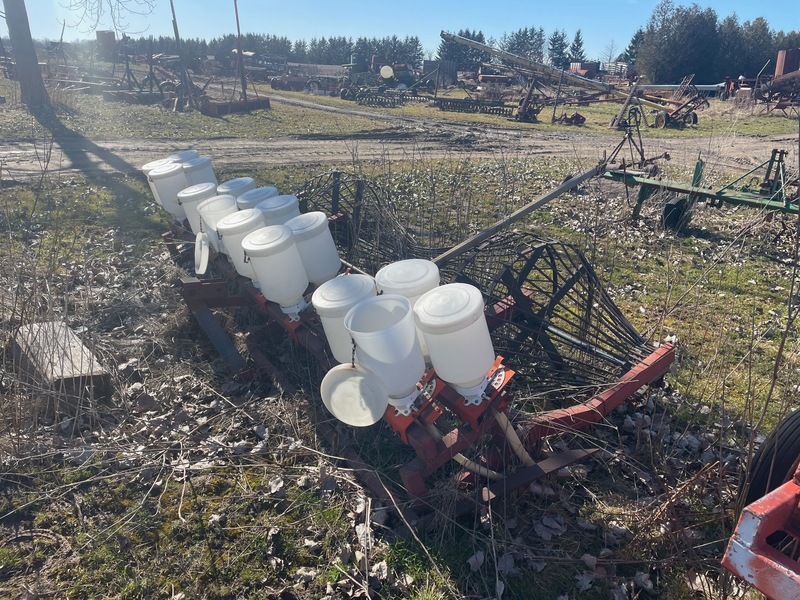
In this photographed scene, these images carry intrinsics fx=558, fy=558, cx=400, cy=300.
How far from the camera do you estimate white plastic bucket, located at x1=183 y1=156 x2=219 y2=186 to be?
231 inches

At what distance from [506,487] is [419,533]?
1.81 feet

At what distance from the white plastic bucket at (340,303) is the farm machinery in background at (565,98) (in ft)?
64.7

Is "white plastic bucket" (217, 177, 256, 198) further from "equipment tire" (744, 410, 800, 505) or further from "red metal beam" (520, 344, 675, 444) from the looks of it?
"equipment tire" (744, 410, 800, 505)

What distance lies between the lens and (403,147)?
15367mm

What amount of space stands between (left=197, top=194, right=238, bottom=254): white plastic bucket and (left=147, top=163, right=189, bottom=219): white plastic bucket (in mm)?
1089

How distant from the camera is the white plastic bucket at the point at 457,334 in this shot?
282 centimetres

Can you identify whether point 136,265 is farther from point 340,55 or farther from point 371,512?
point 340,55

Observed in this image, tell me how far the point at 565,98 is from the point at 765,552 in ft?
89.1

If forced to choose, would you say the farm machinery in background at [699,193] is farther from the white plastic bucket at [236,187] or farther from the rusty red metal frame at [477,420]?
the white plastic bucket at [236,187]

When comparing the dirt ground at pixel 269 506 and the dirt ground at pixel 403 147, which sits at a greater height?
the dirt ground at pixel 403 147

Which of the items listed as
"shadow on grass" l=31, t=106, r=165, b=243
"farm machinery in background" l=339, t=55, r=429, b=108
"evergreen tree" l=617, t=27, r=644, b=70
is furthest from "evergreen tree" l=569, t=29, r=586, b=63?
"shadow on grass" l=31, t=106, r=165, b=243

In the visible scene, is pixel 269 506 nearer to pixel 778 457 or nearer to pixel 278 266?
pixel 278 266

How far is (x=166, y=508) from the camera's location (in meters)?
3.37

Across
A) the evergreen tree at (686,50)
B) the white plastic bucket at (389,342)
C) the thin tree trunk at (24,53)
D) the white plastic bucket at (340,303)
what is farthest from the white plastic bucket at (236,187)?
the evergreen tree at (686,50)
